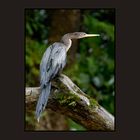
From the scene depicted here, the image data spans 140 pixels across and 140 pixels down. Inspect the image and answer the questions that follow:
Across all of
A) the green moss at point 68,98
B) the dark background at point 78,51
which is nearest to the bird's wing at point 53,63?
the green moss at point 68,98

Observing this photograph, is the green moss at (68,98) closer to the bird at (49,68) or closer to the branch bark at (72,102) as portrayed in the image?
the branch bark at (72,102)

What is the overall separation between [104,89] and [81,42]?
363mm

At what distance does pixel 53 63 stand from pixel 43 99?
198 mm

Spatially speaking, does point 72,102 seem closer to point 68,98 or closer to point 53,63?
point 68,98

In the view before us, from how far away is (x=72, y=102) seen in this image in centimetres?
505

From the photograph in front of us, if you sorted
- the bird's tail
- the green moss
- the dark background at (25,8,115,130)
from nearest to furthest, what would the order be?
the bird's tail < the green moss < the dark background at (25,8,115,130)

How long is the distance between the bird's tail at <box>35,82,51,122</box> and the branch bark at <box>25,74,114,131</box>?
0.29 ft

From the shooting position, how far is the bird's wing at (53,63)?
16.3 feet

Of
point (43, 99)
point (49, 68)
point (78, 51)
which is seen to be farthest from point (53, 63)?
point (78, 51)

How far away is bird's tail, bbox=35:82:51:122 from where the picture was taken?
4.95 metres

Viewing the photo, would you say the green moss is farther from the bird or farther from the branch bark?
the bird

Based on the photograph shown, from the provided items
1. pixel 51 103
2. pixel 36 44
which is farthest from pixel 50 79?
pixel 36 44

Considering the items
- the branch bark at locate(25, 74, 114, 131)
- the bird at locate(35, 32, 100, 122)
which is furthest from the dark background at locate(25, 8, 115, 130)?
the bird at locate(35, 32, 100, 122)

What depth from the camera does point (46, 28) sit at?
649cm
